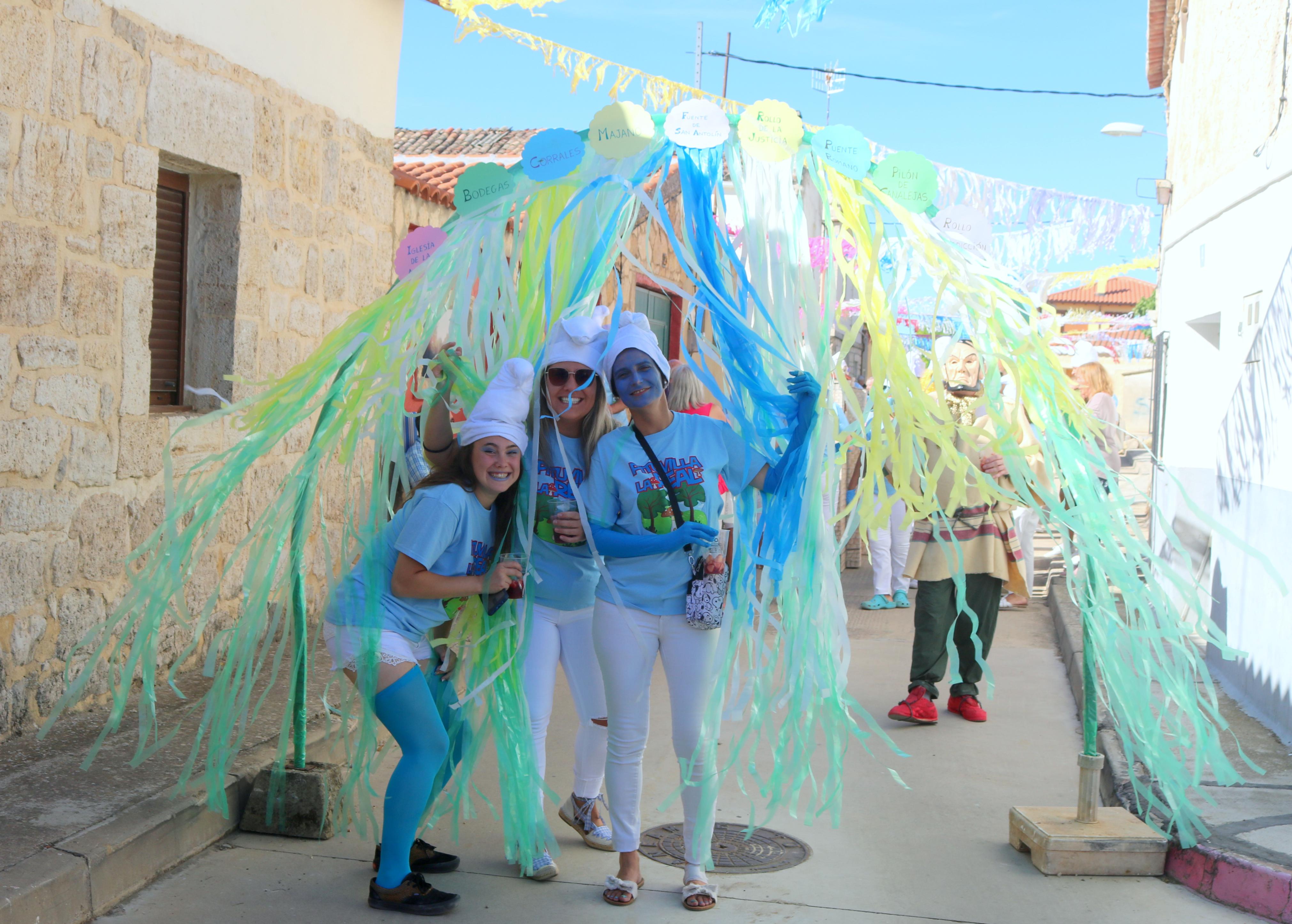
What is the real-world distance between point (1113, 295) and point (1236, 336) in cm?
4670

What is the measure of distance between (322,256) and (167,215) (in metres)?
0.98

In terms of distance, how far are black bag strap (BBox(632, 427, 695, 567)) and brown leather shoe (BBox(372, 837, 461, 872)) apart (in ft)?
3.95

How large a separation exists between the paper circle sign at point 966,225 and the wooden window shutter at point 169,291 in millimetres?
3600

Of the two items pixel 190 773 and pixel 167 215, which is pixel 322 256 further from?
pixel 190 773

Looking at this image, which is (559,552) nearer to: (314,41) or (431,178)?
(314,41)

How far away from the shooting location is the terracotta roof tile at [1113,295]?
47.9m

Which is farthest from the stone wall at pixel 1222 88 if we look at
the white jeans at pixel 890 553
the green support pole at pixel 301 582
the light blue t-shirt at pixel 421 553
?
the green support pole at pixel 301 582

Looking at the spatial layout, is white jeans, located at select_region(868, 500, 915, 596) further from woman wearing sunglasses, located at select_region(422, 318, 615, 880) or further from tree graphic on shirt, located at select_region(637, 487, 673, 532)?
tree graphic on shirt, located at select_region(637, 487, 673, 532)

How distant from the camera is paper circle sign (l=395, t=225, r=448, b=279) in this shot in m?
3.62

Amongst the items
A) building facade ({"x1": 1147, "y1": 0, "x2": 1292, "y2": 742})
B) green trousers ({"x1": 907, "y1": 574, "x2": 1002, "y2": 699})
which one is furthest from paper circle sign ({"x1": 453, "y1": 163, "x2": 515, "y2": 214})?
green trousers ({"x1": 907, "y1": 574, "x2": 1002, "y2": 699})

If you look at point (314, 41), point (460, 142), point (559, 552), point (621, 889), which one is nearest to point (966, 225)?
point (559, 552)

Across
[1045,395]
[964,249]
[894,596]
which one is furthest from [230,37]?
[894,596]

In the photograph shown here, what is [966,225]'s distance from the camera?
3.31 metres

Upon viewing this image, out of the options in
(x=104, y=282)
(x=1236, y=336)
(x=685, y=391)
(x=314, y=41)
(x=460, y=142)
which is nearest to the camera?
(x=685, y=391)
